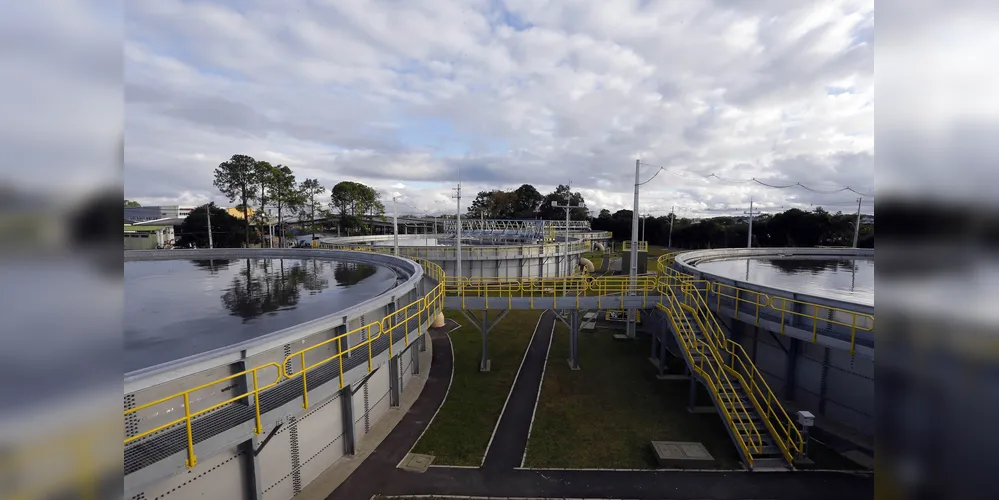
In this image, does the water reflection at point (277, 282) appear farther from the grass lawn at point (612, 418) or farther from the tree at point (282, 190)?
the tree at point (282, 190)

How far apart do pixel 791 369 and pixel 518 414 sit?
32.5 feet

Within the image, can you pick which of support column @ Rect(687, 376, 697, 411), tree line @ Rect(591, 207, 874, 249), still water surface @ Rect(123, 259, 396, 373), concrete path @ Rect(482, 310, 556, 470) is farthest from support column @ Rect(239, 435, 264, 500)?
tree line @ Rect(591, 207, 874, 249)

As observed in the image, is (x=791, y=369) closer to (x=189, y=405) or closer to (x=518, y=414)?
(x=518, y=414)

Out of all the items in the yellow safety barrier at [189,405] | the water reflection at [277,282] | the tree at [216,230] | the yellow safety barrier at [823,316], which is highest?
the tree at [216,230]

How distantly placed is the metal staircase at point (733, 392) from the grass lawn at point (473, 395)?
7.26m

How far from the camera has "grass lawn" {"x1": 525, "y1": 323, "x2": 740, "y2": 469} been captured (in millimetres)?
13031

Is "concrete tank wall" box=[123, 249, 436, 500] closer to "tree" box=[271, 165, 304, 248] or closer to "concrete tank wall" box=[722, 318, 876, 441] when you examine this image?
"concrete tank wall" box=[722, 318, 876, 441]

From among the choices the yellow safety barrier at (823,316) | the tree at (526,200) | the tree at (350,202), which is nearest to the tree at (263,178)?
the tree at (350,202)

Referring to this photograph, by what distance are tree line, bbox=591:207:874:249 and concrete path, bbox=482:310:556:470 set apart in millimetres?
40720

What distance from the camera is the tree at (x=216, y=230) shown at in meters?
55.4

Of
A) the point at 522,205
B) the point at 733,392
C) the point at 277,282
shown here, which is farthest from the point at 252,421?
the point at 522,205
